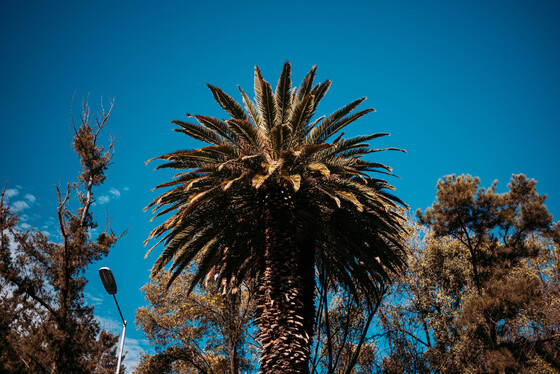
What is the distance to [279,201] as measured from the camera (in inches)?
445

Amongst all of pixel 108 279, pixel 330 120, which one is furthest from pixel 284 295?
pixel 330 120

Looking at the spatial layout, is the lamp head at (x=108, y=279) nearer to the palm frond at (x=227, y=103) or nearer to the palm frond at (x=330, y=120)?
the palm frond at (x=227, y=103)

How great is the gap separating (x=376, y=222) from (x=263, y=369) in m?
5.38

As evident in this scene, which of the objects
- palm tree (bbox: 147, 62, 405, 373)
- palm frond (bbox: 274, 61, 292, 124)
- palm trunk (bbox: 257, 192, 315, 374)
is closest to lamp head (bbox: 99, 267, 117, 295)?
palm tree (bbox: 147, 62, 405, 373)

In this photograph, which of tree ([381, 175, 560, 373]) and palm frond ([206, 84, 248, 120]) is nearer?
palm frond ([206, 84, 248, 120])

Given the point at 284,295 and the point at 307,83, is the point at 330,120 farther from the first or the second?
the point at 284,295

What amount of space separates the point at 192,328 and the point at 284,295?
11226 millimetres

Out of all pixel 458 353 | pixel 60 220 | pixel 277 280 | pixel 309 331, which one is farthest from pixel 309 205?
pixel 458 353

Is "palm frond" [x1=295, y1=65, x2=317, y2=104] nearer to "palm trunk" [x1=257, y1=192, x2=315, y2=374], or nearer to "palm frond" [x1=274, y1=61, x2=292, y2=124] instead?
"palm frond" [x1=274, y1=61, x2=292, y2=124]

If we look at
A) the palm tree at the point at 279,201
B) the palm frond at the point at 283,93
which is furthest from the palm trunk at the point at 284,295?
the palm frond at the point at 283,93

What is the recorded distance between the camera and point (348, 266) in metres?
13.3

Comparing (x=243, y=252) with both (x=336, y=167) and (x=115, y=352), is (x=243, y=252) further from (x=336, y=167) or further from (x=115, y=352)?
(x=115, y=352)

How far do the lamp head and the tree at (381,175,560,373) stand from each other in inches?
487

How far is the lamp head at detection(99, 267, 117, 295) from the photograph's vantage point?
10.8m
